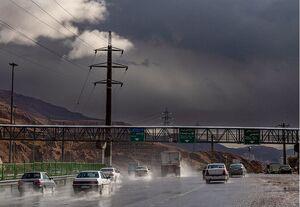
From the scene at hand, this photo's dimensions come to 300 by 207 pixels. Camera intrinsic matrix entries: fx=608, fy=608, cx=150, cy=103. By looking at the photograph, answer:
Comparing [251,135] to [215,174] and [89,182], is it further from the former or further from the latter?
[89,182]

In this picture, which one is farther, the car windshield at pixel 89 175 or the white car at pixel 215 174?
the white car at pixel 215 174

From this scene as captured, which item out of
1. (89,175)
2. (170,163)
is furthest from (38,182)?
(170,163)

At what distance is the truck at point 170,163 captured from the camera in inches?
3155

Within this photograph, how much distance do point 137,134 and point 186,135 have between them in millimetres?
7860

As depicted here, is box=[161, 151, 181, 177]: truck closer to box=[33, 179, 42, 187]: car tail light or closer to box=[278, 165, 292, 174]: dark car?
box=[278, 165, 292, 174]: dark car

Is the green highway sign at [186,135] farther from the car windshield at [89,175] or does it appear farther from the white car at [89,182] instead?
the white car at [89,182]

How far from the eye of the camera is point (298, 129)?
10344cm

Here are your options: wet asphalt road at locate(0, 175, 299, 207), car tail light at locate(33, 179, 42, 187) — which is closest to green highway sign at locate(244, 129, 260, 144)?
wet asphalt road at locate(0, 175, 299, 207)

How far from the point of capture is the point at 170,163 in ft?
265

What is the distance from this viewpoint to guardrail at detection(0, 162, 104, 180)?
4841cm

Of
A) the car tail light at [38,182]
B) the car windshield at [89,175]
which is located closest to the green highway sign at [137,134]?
the car tail light at [38,182]

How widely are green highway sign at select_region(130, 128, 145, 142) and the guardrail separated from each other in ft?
54.9

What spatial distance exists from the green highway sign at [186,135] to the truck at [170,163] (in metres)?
15.9

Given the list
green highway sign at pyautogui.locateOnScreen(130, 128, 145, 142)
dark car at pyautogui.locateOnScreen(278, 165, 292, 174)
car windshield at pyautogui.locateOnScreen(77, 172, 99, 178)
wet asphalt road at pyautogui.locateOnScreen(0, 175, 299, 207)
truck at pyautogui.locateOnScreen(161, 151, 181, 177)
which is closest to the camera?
wet asphalt road at pyautogui.locateOnScreen(0, 175, 299, 207)
